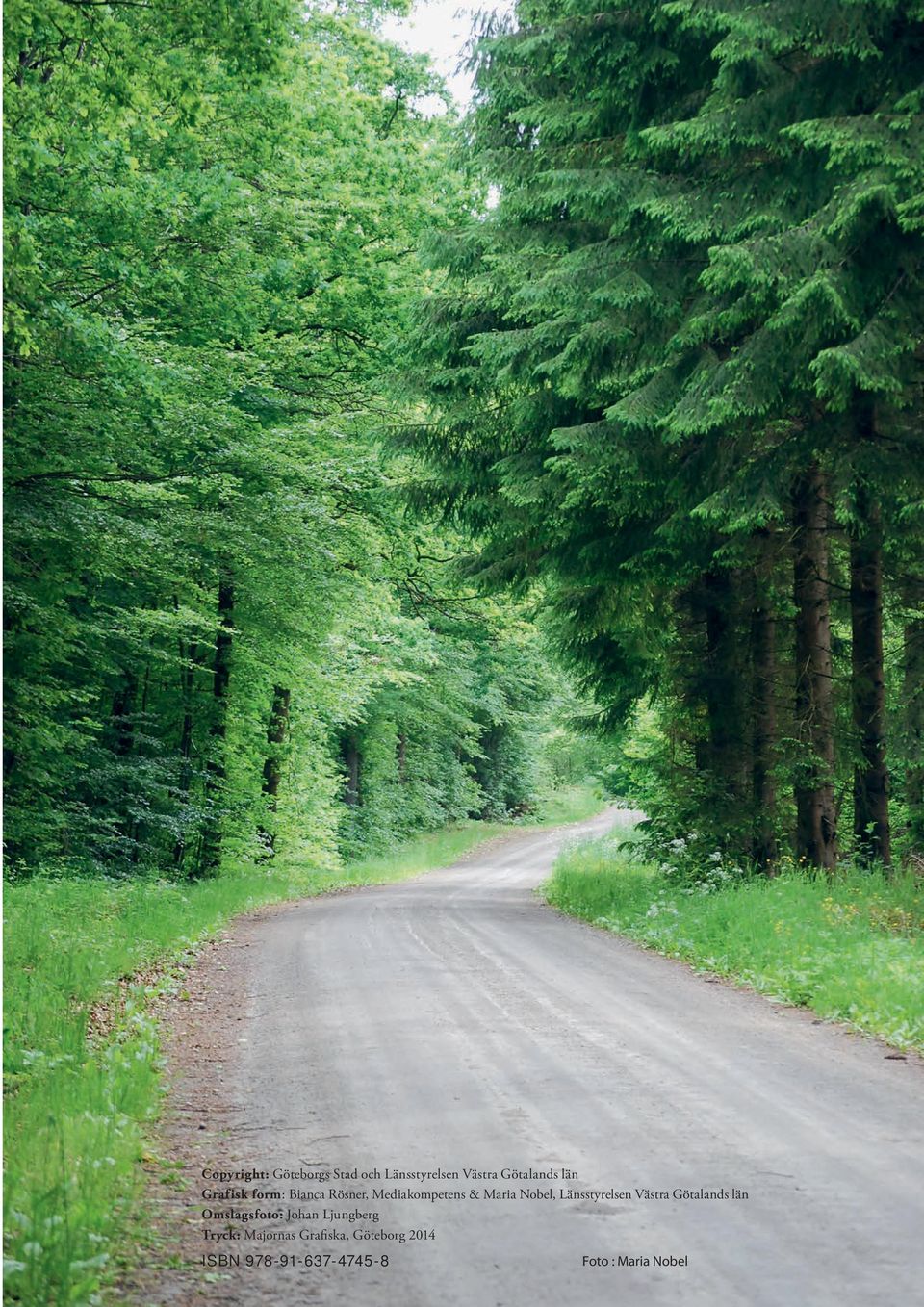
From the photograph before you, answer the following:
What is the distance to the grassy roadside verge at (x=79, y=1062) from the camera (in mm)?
4039

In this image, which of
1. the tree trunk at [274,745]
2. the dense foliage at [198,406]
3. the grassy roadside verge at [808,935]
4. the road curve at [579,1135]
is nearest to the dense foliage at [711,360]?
the grassy roadside verge at [808,935]

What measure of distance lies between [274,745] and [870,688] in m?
14.7

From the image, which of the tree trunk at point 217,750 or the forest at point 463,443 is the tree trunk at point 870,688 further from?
the tree trunk at point 217,750

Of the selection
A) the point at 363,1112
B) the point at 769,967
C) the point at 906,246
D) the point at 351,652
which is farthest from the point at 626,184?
the point at 351,652

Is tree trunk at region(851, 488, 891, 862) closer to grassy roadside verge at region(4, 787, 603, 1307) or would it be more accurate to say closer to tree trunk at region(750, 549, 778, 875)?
tree trunk at region(750, 549, 778, 875)

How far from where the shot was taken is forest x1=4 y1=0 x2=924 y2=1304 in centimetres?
876

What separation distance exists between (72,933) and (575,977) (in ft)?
16.0

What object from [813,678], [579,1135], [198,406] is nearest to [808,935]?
[813,678]

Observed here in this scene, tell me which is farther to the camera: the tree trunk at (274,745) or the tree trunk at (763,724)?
the tree trunk at (274,745)

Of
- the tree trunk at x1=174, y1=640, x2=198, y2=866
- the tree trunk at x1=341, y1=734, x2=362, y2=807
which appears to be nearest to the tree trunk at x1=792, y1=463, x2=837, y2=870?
the tree trunk at x1=174, y1=640, x2=198, y2=866

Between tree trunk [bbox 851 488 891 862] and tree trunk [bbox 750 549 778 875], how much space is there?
1192 millimetres

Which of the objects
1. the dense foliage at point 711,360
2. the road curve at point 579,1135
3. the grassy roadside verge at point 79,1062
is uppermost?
the dense foliage at point 711,360

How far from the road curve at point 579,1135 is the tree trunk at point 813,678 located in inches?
171

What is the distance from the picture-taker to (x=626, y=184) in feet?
34.1
